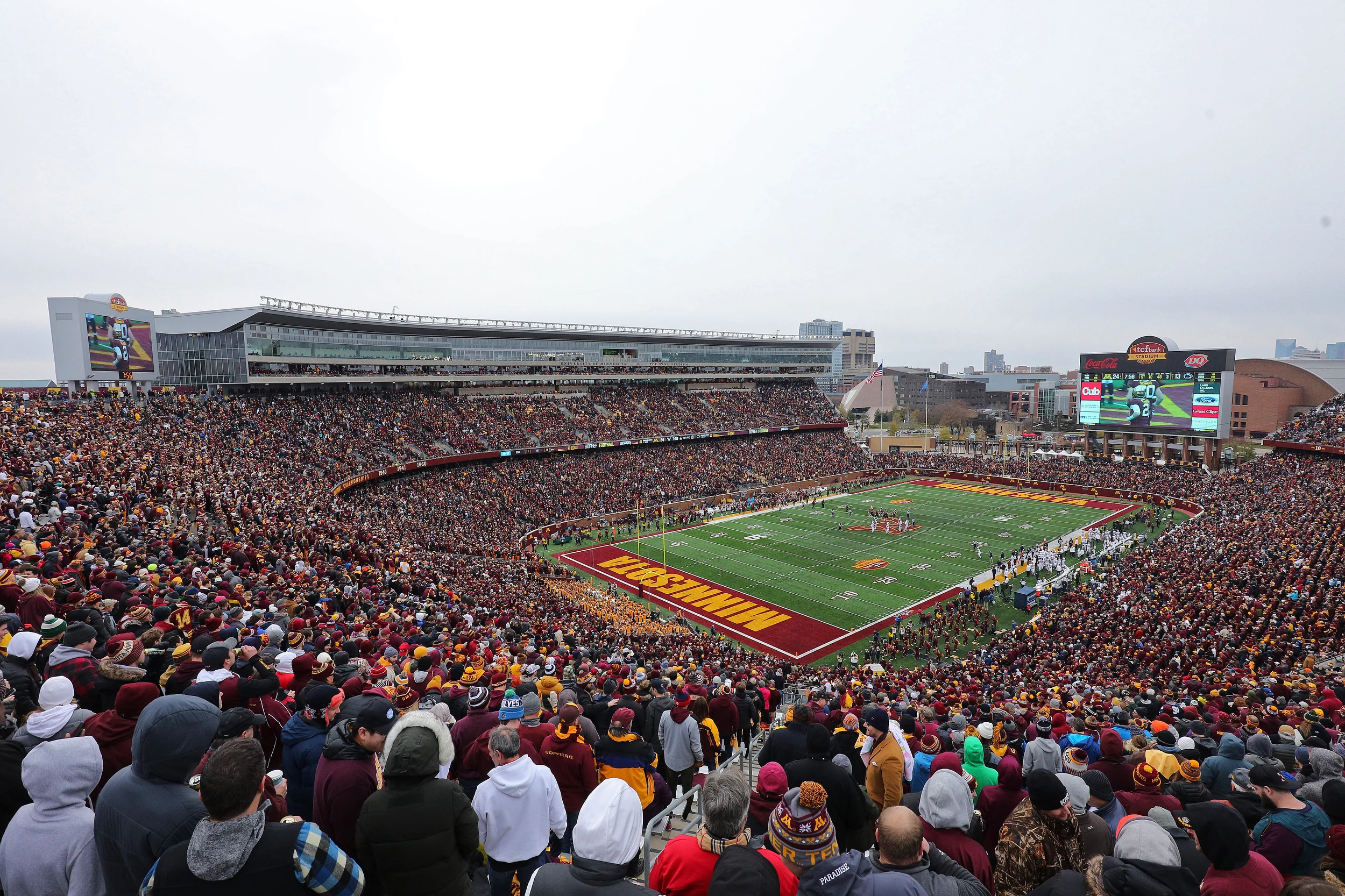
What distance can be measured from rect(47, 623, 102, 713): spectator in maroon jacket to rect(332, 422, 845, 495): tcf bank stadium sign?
27950mm

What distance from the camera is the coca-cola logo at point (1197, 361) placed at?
50344 mm

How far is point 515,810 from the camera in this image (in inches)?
155

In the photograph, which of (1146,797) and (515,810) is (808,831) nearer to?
(515,810)

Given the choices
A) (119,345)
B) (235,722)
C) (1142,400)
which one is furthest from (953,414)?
(235,722)

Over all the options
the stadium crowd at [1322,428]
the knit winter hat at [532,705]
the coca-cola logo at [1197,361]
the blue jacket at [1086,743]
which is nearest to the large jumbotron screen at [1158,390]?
the coca-cola logo at [1197,361]

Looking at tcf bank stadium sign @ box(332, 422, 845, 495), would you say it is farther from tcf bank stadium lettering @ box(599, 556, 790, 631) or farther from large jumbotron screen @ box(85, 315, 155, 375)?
large jumbotron screen @ box(85, 315, 155, 375)

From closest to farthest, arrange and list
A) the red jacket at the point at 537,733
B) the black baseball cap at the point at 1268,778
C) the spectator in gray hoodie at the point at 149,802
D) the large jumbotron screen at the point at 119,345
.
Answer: the spectator in gray hoodie at the point at 149,802 < the black baseball cap at the point at 1268,778 < the red jacket at the point at 537,733 < the large jumbotron screen at the point at 119,345

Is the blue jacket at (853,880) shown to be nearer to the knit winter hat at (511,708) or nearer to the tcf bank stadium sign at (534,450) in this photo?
the knit winter hat at (511,708)

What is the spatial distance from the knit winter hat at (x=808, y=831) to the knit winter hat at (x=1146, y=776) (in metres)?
3.06

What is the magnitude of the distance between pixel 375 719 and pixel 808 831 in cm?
247

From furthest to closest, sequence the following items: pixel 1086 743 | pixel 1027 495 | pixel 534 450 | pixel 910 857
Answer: pixel 1027 495, pixel 534 450, pixel 1086 743, pixel 910 857

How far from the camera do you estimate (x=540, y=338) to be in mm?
57156

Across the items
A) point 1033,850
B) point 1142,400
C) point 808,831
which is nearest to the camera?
point 808,831

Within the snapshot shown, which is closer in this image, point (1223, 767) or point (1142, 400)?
point (1223, 767)
